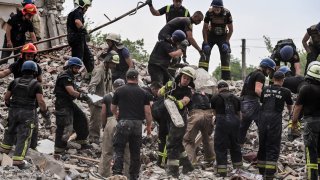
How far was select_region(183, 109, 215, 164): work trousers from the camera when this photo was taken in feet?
43.8

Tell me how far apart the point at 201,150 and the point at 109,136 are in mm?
3085

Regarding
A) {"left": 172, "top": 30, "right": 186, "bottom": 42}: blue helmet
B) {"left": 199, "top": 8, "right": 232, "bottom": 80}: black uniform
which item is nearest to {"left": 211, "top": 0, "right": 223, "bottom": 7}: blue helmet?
{"left": 199, "top": 8, "right": 232, "bottom": 80}: black uniform

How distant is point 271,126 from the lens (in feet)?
41.4

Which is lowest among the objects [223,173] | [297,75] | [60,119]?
[223,173]

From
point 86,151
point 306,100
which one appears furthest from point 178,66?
point 306,100

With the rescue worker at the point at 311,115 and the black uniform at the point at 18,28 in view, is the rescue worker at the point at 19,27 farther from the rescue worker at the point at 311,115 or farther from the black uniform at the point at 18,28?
the rescue worker at the point at 311,115

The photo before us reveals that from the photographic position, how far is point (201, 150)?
15.0 m

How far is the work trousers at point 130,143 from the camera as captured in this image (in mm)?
11867

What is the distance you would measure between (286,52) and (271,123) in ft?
11.4

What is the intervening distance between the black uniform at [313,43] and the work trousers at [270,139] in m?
4.19

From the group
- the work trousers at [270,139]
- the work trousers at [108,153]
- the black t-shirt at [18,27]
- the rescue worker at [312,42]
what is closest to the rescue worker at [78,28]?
the black t-shirt at [18,27]

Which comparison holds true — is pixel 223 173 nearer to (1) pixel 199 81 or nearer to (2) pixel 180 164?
(2) pixel 180 164

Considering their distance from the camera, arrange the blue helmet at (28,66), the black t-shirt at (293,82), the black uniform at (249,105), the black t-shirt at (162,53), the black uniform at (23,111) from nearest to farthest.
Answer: the black uniform at (23,111) < the blue helmet at (28,66) < the black uniform at (249,105) < the black t-shirt at (162,53) < the black t-shirt at (293,82)

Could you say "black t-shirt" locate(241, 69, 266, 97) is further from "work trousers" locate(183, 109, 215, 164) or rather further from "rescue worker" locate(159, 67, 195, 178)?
"rescue worker" locate(159, 67, 195, 178)
